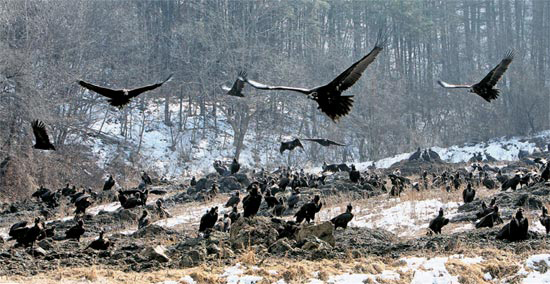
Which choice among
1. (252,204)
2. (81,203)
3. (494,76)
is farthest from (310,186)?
(494,76)

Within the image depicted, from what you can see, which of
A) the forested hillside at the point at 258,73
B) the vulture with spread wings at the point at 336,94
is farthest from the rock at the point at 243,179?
the vulture with spread wings at the point at 336,94

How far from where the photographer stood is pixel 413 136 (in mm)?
51281

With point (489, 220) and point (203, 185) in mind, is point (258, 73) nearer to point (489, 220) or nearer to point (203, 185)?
point (203, 185)

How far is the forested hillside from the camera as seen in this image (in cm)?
3778

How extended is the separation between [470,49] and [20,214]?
49201 mm

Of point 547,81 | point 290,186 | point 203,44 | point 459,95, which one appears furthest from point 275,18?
point 290,186

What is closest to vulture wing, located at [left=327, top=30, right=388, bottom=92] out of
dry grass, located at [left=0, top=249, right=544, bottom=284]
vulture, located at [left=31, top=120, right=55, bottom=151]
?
dry grass, located at [left=0, top=249, right=544, bottom=284]

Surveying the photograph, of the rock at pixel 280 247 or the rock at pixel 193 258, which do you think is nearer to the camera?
the rock at pixel 193 258

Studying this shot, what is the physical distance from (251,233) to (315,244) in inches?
51.1

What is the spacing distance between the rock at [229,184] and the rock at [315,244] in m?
14.1

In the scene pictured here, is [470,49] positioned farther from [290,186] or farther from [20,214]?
[20,214]

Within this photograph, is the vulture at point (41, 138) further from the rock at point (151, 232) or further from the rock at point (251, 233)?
the rock at point (251, 233)

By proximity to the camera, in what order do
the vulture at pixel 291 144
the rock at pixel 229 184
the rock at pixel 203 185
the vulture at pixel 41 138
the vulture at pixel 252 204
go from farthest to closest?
1. the rock at pixel 229 184
2. the rock at pixel 203 185
3. the vulture at pixel 291 144
4. the vulture at pixel 41 138
5. the vulture at pixel 252 204

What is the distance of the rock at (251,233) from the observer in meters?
12.6
